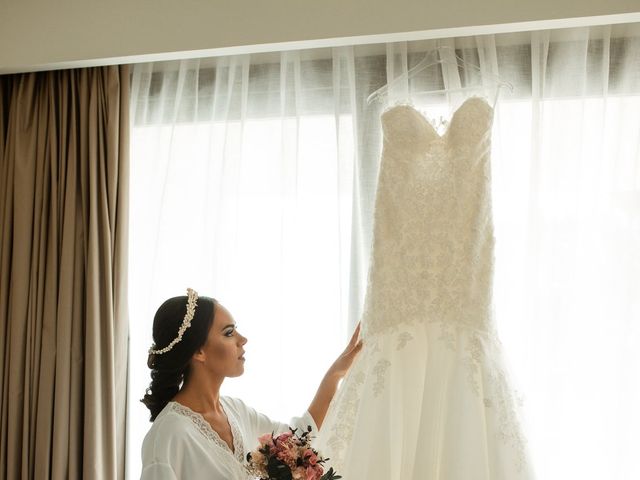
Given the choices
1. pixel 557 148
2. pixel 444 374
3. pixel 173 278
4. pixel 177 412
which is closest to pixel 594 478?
pixel 444 374

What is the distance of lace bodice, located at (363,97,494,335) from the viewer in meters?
2.26

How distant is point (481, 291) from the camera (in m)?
2.24

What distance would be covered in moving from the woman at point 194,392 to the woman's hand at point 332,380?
28 centimetres

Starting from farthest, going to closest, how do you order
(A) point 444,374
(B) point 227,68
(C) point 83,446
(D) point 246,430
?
(B) point 227,68
(C) point 83,446
(D) point 246,430
(A) point 444,374

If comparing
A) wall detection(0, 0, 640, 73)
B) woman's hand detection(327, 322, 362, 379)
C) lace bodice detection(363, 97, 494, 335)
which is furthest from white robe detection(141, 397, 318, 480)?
wall detection(0, 0, 640, 73)

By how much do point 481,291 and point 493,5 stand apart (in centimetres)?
110

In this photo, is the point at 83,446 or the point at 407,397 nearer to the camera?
the point at 407,397

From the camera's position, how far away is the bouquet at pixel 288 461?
201 centimetres

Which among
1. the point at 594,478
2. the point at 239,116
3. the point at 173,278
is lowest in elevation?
the point at 594,478

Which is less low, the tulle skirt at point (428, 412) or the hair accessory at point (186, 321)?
the hair accessory at point (186, 321)

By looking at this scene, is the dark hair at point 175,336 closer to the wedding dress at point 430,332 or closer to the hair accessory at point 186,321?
the hair accessory at point 186,321

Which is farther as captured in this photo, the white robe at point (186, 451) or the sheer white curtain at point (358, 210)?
the sheer white curtain at point (358, 210)

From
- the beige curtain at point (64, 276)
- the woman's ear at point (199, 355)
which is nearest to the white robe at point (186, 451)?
the woman's ear at point (199, 355)

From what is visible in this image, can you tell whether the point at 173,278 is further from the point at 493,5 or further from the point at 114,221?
the point at 493,5
